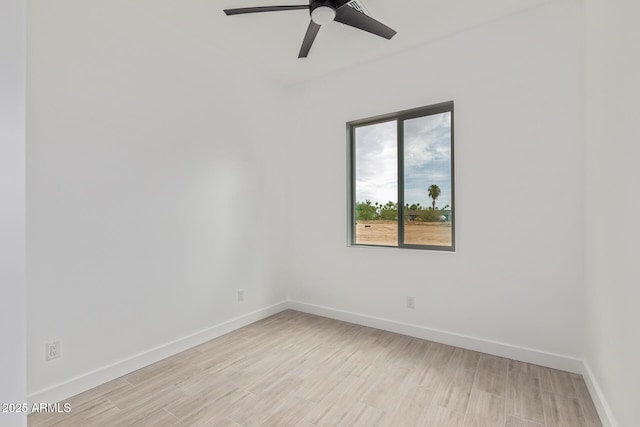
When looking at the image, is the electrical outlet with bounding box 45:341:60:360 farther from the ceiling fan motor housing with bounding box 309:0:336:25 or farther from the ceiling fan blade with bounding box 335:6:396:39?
the ceiling fan blade with bounding box 335:6:396:39

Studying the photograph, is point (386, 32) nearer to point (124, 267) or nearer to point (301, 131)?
point (301, 131)

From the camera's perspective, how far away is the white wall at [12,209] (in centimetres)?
77

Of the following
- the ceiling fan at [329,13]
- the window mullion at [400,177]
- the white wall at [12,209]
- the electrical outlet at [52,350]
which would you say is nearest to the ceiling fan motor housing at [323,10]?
the ceiling fan at [329,13]

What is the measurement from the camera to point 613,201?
5.40ft

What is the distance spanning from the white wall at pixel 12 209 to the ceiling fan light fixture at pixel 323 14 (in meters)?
1.64

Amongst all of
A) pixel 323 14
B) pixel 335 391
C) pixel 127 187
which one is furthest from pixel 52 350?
pixel 323 14

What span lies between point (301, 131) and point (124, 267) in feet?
8.13

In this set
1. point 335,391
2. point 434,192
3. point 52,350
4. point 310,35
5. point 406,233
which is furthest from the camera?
point 406,233

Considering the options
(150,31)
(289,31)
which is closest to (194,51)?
(150,31)

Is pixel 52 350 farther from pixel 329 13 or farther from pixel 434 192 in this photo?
pixel 434 192

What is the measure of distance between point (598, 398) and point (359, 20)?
2905 mm

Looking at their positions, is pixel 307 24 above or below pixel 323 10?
above

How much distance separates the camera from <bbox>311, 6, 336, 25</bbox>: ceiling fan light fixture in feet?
6.63

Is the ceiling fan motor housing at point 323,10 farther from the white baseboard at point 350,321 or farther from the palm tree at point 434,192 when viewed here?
the white baseboard at point 350,321
